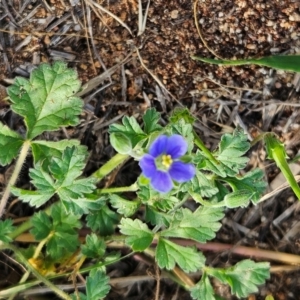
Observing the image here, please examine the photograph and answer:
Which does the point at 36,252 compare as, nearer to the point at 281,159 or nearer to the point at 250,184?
the point at 250,184

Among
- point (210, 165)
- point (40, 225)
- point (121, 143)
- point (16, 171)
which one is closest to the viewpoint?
point (121, 143)

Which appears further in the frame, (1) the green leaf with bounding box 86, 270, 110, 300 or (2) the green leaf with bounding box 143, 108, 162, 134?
(1) the green leaf with bounding box 86, 270, 110, 300

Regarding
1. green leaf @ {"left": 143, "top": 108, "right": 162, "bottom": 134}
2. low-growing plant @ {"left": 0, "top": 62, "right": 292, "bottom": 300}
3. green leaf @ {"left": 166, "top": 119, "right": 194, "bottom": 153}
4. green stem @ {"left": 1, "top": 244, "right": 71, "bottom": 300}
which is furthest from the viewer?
green stem @ {"left": 1, "top": 244, "right": 71, "bottom": 300}

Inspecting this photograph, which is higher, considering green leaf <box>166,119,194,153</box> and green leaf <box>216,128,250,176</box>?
green leaf <box>166,119,194,153</box>

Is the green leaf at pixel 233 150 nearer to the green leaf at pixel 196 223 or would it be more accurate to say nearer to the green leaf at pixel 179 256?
the green leaf at pixel 196 223

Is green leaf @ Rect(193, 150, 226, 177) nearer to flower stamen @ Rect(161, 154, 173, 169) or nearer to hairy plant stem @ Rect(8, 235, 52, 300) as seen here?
flower stamen @ Rect(161, 154, 173, 169)

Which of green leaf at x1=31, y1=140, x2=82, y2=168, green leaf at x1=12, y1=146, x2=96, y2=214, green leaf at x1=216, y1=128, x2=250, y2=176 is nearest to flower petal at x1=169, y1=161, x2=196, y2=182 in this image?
green leaf at x1=216, y1=128, x2=250, y2=176

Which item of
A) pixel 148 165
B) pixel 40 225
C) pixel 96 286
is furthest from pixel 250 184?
pixel 40 225
